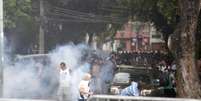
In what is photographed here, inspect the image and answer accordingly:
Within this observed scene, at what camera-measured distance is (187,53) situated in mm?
16000

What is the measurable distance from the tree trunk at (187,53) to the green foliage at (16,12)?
48.1 ft

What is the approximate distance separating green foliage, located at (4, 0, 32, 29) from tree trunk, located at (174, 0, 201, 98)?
1466cm

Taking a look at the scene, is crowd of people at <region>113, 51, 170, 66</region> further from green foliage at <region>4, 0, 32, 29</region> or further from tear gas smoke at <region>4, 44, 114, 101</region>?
tear gas smoke at <region>4, 44, 114, 101</region>

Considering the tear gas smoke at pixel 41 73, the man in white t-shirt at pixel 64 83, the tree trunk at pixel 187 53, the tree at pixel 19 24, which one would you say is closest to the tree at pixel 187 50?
the tree trunk at pixel 187 53

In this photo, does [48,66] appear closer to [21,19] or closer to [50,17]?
[21,19]

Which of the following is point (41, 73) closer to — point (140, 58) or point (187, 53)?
point (187, 53)

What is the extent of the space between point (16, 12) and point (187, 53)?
16713mm

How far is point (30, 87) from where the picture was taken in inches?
770

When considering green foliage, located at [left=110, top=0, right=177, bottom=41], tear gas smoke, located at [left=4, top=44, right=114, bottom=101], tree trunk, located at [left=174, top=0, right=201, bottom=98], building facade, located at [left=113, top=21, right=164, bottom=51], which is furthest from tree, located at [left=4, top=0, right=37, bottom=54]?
building facade, located at [left=113, top=21, right=164, bottom=51]

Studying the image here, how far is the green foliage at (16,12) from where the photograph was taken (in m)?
29.4

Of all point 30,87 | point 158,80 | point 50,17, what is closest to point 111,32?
point 50,17

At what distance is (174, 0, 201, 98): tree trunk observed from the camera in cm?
1580

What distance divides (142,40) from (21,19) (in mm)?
50061

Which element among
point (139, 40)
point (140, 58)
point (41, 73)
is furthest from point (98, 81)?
point (139, 40)
